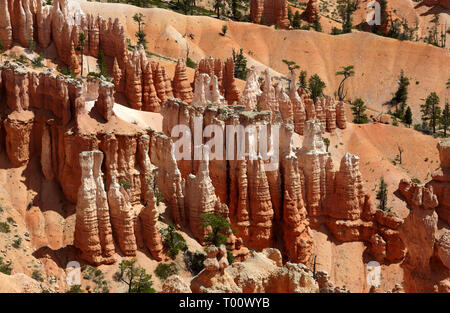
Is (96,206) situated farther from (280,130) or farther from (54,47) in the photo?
(54,47)

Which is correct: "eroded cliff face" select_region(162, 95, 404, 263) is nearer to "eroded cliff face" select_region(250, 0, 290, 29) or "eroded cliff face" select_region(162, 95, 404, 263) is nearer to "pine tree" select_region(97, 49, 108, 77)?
"pine tree" select_region(97, 49, 108, 77)

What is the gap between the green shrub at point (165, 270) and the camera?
4312 centimetres

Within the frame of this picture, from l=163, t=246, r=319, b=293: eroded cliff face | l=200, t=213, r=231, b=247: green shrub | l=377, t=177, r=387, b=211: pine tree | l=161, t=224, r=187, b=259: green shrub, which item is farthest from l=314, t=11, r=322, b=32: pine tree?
l=163, t=246, r=319, b=293: eroded cliff face

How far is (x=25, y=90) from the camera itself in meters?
48.5

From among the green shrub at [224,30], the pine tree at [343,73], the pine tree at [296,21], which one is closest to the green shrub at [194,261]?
the pine tree at [343,73]

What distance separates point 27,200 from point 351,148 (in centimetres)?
4346

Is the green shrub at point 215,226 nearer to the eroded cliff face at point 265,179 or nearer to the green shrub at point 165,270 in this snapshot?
the green shrub at point 165,270

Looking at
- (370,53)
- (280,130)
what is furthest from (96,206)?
(370,53)

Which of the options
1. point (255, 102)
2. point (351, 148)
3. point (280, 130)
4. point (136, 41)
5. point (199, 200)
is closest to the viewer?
point (199, 200)

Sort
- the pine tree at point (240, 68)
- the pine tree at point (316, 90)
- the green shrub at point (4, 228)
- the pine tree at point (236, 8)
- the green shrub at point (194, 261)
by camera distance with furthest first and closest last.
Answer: the pine tree at point (236, 8) < the pine tree at point (240, 68) < the pine tree at point (316, 90) < the green shrub at point (194, 261) < the green shrub at point (4, 228)

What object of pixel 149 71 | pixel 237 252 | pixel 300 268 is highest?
pixel 149 71

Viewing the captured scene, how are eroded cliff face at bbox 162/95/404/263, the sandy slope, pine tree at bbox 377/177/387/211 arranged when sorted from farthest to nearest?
the sandy slope < pine tree at bbox 377/177/387/211 < eroded cliff face at bbox 162/95/404/263

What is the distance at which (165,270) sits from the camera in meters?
43.5

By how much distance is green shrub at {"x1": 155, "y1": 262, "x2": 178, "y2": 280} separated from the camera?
4312cm
